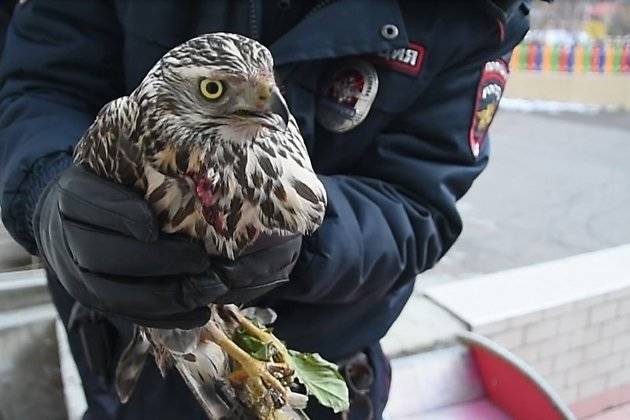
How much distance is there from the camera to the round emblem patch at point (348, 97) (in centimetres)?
89

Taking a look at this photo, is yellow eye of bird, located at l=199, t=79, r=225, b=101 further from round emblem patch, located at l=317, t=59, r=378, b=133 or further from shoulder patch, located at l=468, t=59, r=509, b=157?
shoulder patch, located at l=468, t=59, r=509, b=157

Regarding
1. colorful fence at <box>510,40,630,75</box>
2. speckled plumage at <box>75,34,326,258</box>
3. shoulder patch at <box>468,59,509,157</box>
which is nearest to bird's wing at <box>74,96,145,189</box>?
speckled plumage at <box>75,34,326,258</box>

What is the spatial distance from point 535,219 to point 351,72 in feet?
7.95

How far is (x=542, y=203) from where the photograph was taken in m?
3.42

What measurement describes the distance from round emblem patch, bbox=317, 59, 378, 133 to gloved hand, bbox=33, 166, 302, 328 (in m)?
0.20

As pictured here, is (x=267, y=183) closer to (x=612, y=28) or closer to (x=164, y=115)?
(x=164, y=115)

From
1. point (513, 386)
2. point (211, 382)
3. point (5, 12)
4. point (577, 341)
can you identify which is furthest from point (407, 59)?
point (577, 341)

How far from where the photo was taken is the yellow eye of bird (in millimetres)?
630

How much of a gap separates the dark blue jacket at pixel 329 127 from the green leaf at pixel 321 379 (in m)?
0.07

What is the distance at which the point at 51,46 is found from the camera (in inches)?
37.1

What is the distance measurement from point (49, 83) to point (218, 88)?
1.31 feet

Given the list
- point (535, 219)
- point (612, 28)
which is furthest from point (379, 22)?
point (612, 28)

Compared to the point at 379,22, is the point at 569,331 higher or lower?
lower

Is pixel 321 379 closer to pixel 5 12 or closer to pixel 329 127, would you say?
pixel 329 127
